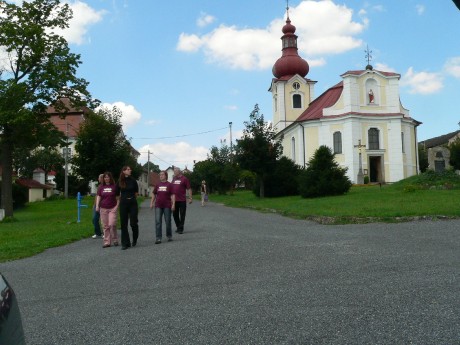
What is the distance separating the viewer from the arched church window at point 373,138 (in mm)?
49844

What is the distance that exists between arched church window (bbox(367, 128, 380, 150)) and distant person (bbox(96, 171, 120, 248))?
41.4 meters

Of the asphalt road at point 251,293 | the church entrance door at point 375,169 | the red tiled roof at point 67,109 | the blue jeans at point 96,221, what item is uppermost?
the red tiled roof at point 67,109

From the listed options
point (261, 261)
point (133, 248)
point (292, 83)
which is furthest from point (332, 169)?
point (292, 83)

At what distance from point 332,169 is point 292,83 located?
31.6m

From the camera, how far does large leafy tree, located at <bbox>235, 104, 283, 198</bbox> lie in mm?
35500

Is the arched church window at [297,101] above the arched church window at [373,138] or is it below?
above

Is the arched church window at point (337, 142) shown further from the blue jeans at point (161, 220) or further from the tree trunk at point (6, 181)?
the blue jeans at point (161, 220)

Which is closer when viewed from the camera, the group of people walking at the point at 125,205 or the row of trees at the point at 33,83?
the group of people walking at the point at 125,205

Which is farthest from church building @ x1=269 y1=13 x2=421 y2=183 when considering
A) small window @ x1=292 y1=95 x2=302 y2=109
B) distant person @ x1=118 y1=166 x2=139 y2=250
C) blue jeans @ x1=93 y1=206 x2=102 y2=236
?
distant person @ x1=118 y1=166 x2=139 y2=250

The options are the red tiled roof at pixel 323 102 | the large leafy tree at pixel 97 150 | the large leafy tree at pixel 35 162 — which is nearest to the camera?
the large leafy tree at pixel 97 150

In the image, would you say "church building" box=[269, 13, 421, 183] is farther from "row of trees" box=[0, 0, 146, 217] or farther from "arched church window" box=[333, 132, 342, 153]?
"row of trees" box=[0, 0, 146, 217]

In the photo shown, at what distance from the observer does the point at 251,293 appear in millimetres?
5844

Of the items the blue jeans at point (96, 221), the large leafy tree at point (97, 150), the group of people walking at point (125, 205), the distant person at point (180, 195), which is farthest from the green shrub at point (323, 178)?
the group of people walking at point (125, 205)

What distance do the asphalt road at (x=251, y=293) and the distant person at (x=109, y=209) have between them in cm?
124
